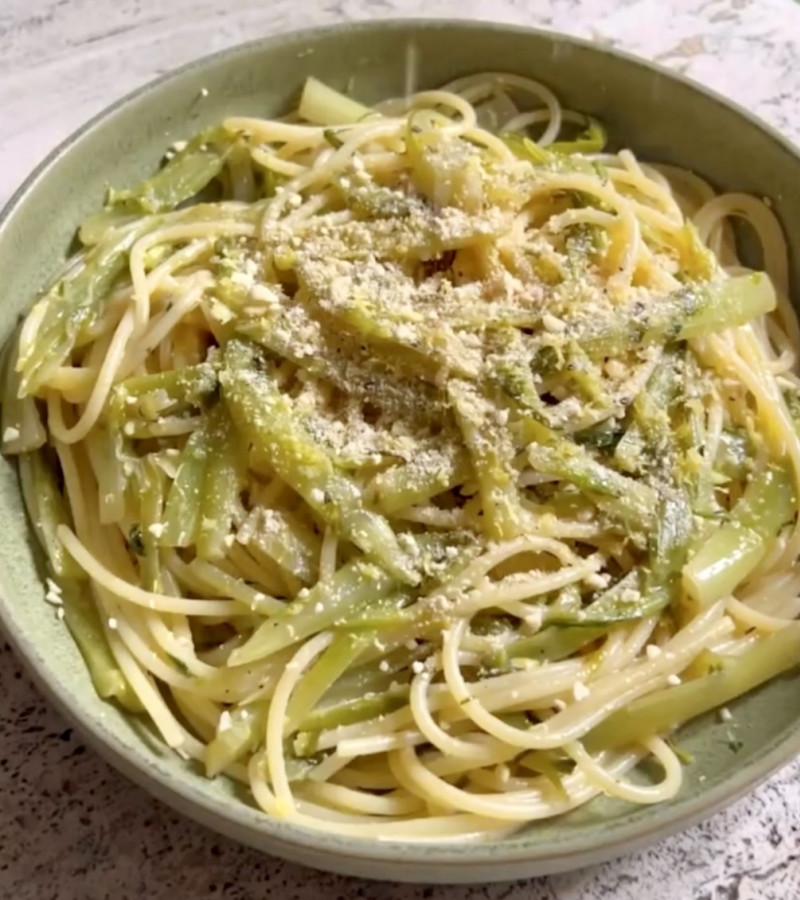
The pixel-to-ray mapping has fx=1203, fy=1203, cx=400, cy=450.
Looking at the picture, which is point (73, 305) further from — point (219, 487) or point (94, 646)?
point (94, 646)

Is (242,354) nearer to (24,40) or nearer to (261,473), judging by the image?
(261,473)

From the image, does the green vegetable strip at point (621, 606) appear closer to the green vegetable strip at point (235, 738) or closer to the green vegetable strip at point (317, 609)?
the green vegetable strip at point (317, 609)

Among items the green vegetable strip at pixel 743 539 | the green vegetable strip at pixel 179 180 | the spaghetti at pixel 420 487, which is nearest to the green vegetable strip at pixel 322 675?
the spaghetti at pixel 420 487

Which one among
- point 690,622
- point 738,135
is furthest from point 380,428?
point 738,135

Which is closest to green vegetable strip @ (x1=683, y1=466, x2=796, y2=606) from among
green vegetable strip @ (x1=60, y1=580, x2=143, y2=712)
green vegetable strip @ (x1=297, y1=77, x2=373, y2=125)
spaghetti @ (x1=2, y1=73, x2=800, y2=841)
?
spaghetti @ (x1=2, y1=73, x2=800, y2=841)

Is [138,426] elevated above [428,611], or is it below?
above

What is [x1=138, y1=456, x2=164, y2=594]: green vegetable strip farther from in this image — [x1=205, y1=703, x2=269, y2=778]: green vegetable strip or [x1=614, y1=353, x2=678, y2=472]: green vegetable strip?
[x1=614, y1=353, x2=678, y2=472]: green vegetable strip
